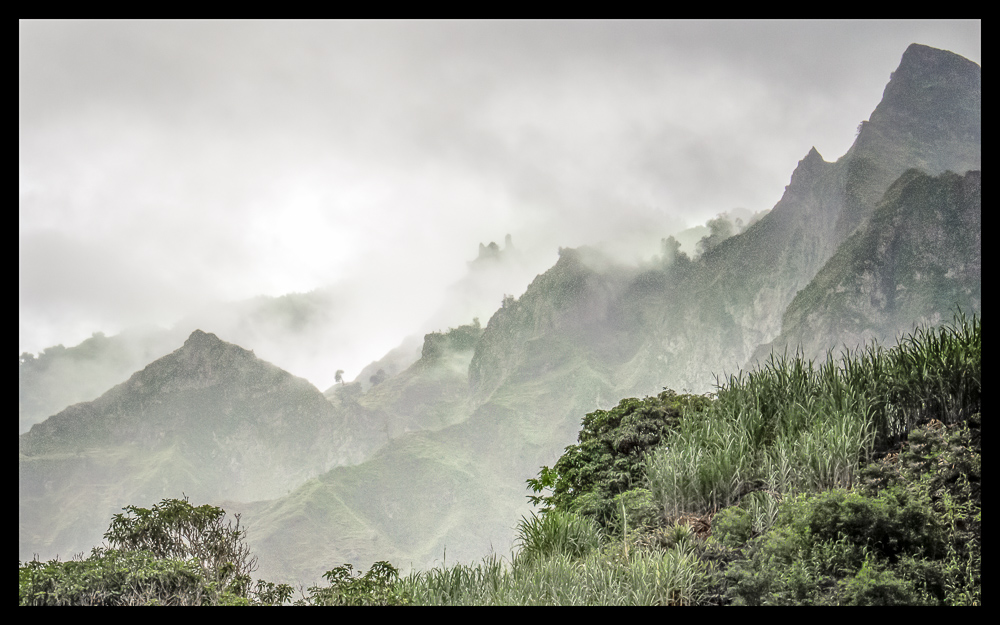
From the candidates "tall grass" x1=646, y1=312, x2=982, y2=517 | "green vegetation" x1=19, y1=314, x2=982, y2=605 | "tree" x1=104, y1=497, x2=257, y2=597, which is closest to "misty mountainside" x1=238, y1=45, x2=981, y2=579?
"tall grass" x1=646, y1=312, x2=982, y2=517

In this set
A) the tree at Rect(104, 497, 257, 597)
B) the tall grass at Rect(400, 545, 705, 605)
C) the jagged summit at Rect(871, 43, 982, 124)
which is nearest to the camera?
the tall grass at Rect(400, 545, 705, 605)

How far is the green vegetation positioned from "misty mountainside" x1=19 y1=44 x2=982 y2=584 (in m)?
103

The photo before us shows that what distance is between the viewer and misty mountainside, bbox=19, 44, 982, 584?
104 m

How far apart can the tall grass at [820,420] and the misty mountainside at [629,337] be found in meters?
102

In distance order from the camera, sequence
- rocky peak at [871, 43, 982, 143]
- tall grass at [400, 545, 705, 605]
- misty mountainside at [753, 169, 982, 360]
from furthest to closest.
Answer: rocky peak at [871, 43, 982, 143] < misty mountainside at [753, 169, 982, 360] < tall grass at [400, 545, 705, 605]

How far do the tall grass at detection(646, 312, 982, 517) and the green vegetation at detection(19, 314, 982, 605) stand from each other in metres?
0.02

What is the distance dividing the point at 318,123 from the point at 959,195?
10598cm

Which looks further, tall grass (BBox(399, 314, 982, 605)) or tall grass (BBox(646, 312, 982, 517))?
tall grass (BBox(646, 312, 982, 517))

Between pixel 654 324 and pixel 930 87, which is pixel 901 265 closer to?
pixel 930 87

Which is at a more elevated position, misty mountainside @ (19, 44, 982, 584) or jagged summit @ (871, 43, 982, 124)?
jagged summit @ (871, 43, 982, 124)

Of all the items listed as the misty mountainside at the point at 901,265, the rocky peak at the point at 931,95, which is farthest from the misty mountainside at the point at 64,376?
the rocky peak at the point at 931,95

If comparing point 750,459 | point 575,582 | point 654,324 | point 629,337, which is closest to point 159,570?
point 575,582

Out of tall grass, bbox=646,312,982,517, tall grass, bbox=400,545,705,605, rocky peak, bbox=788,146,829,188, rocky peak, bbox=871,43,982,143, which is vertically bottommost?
tall grass, bbox=400,545,705,605

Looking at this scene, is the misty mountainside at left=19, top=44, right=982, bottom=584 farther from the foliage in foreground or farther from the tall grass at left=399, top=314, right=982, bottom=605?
the foliage in foreground
